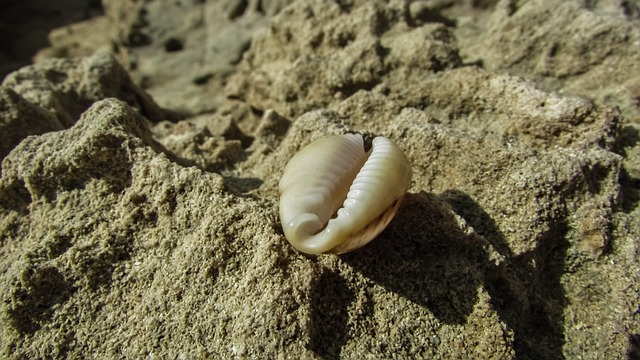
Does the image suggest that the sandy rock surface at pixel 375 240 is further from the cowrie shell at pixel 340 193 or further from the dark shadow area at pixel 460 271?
the cowrie shell at pixel 340 193

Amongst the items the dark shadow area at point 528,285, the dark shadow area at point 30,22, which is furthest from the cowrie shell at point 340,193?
the dark shadow area at point 30,22

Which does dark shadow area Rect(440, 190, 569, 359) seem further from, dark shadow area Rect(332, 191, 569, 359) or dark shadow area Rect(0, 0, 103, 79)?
dark shadow area Rect(0, 0, 103, 79)

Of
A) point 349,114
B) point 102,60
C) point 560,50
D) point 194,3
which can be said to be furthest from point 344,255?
point 194,3

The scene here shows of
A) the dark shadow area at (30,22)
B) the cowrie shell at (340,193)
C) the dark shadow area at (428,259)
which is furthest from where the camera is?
the dark shadow area at (30,22)

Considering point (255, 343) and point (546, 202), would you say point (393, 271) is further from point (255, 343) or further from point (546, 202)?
point (546, 202)

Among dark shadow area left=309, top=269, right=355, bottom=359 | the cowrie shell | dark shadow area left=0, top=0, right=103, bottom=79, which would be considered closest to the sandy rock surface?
dark shadow area left=309, top=269, right=355, bottom=359

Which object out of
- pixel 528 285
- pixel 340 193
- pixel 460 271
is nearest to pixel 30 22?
pixel 340 193

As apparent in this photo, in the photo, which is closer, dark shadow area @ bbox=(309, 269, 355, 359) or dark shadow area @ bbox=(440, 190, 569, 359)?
dark shadow area @ bbox=(309, 269, 355, 359)
